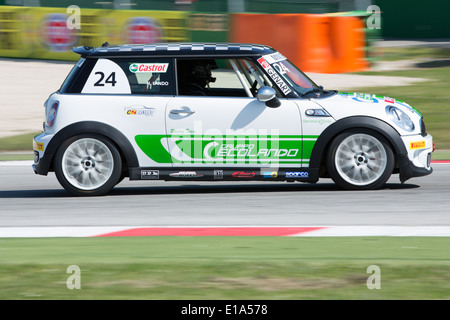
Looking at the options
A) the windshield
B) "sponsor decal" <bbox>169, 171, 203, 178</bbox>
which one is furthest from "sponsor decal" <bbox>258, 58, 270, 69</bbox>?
"sponsor decal" <bbox>169, 171, 203, 178</bbox>

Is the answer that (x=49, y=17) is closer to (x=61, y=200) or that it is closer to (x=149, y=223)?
(x=61, y=200)

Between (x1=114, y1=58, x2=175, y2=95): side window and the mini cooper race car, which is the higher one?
(x1=114, y1=58, x2=175, y2=95): side window

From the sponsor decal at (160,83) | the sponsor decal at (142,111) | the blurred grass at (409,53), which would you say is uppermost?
the blurred grass at (409,53)

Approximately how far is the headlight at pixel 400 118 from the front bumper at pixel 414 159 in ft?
0.36

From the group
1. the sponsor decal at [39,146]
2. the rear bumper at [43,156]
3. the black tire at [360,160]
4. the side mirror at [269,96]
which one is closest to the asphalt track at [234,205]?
the black tire at [360,160]

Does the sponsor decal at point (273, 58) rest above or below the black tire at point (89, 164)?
above

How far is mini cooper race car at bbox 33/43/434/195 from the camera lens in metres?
8.52

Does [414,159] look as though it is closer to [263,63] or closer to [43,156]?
[263,63]

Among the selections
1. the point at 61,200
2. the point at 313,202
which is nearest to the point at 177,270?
the point at 313,202

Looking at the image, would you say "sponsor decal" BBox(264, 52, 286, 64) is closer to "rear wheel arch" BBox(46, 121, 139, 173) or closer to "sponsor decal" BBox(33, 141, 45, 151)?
"rear wheel arch" BBox(46, 121, 139, 173)

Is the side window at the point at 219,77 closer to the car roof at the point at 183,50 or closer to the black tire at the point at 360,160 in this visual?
the car roof at the point at 183,50

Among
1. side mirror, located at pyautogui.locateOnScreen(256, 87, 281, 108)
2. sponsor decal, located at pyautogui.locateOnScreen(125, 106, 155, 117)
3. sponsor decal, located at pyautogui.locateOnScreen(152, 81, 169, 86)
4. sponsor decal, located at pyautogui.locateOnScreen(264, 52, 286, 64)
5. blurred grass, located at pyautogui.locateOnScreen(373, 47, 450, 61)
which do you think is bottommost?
sponsor decal, located at pyautogui.locateOnScreen(125, 106, 155, 117)

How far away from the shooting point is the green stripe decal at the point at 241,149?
855 centimetres

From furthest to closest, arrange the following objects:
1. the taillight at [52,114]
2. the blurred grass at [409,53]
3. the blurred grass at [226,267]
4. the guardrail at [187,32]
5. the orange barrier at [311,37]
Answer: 1. the blurred grass at [409,53]
2. the guardrail at [187,32]
3. the orange barrier at [311,37]
4. the taillight at [52,114]
5. the blurred grass at [226,267]
